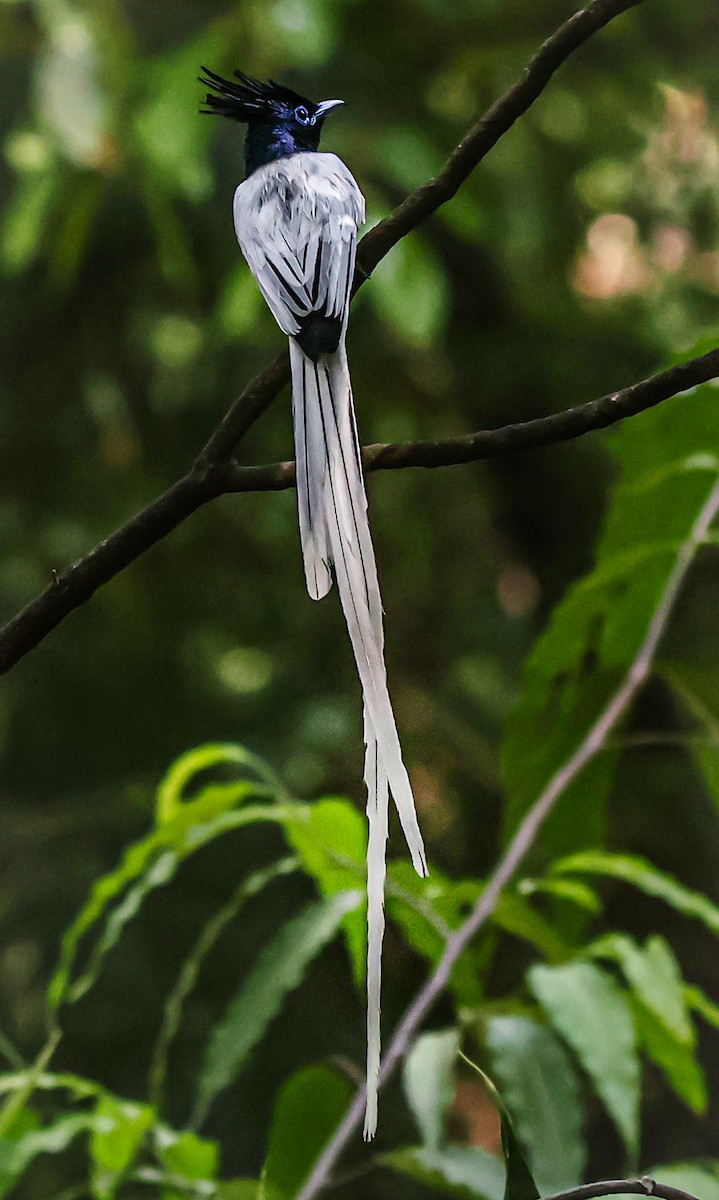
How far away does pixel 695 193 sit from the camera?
0.95 m

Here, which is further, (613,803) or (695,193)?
(613,803)

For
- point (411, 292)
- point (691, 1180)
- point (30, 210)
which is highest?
point (30, 210)

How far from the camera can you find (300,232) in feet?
1.14

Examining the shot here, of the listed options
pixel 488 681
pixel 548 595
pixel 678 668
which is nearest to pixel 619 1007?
pixel 678 668

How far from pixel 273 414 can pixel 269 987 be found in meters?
0.35

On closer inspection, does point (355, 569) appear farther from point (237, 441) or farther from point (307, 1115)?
point (307, 1115)

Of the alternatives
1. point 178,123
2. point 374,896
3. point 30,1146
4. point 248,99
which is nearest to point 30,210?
point 178,123

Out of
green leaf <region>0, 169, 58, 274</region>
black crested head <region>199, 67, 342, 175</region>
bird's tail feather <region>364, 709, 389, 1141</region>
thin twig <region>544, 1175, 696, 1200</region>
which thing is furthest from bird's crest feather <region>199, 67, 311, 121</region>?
green leaf <region>0, 169, 58, 274</region>

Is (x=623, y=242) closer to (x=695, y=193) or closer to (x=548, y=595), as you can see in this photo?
(x=695, y=193)

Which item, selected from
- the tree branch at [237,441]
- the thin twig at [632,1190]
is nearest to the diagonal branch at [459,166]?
the tree branch at [237,441]

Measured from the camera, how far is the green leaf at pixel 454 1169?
498mm

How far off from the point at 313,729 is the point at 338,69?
499 mm

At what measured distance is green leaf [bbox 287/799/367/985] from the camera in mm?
525

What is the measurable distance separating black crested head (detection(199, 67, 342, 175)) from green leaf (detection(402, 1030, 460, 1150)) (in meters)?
0.35
